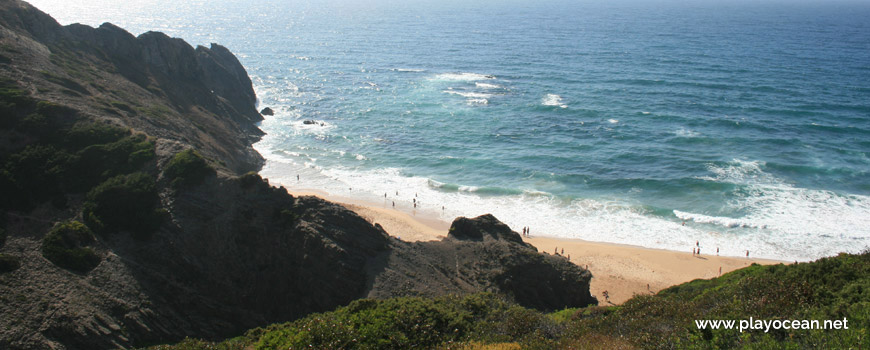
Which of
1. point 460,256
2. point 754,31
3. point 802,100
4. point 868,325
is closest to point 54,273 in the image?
point 460,256

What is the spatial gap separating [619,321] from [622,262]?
2343cm

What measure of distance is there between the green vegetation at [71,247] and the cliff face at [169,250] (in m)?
0.06

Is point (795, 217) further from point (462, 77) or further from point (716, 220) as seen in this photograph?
point (462, 77)

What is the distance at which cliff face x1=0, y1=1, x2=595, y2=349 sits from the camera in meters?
23.0

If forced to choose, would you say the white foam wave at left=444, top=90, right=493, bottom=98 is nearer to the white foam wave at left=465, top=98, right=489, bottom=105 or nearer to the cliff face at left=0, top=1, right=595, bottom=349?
the white foam wave at left=465, top=98, right=489, bottom=105

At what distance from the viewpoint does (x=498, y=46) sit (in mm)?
139875

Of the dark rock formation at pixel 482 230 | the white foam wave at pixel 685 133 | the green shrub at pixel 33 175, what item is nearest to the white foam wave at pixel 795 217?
the white foam wave at pixel 685 133

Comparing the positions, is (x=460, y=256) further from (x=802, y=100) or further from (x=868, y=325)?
(x=802, y=100)

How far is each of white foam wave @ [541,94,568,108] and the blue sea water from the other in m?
0.34

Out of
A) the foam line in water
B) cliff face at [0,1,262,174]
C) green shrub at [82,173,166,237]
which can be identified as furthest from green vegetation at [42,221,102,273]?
the foam line in water

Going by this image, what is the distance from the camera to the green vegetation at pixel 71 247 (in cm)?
2423

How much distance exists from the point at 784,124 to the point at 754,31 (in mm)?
104629

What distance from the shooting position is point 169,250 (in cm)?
2683

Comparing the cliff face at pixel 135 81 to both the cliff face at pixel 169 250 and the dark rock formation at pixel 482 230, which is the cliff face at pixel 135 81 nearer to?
the cliff face at pixel 169 250
